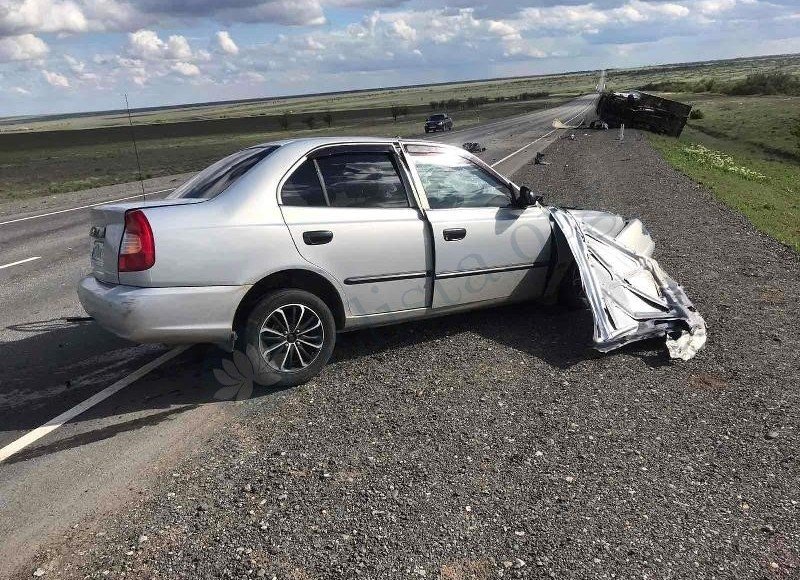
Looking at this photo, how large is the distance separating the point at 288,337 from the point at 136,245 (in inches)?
47.5

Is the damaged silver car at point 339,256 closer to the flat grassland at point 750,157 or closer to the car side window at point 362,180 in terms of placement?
the car side window at point 362,180

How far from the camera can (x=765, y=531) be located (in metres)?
3.09

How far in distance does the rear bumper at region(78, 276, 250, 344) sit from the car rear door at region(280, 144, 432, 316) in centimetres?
68

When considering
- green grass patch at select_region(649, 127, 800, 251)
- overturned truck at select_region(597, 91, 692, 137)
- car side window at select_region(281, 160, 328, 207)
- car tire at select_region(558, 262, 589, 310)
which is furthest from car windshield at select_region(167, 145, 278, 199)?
overturned truck at select_region(597, 91, 692, 137)

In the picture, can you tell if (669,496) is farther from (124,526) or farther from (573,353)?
(124,526)

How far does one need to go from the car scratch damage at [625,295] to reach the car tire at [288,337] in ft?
7.19

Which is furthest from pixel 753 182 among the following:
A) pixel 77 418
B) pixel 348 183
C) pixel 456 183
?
pixel 77 418

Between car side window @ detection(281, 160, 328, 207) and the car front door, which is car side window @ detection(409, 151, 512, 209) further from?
car side window @ detection(281, 160, 328, 207)

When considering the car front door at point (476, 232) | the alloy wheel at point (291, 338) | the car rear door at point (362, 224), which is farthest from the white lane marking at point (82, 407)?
the car front door at point (476, 232)

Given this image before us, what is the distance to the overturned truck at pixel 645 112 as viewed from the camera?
3488 centimetres

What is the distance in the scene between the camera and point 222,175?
16.6 ft

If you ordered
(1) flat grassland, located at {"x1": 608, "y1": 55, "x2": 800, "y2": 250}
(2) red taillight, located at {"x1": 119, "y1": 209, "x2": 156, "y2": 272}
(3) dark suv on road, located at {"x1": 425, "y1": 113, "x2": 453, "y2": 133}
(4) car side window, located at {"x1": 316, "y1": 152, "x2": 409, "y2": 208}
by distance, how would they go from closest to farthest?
(2) red taillight, located at {"x1": 119, "y1": 209, "x2": 156, "y2": 272} → (4) car side window, located at {"x1": 316, "y1": 152, "x2": 409, "y2": 208} → (1) flat grassland, located at {"x1": 608, "y1": 55, "x2": 800, "y2": 250} → (3) dark suv on road, located at {"x1": 425, "y1": 113, "x2": 453, "y2": 133}

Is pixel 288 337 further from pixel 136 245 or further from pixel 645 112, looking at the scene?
pixel 645 112

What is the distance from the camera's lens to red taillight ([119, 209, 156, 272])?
420 centimetres
